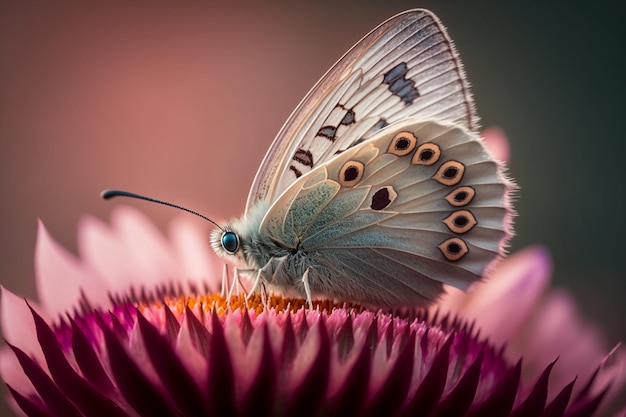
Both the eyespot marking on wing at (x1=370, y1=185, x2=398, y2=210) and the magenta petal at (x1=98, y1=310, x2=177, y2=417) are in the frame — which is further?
the eyespot marking on wing at (x1=370, y1=185, x2=398, y2=210)

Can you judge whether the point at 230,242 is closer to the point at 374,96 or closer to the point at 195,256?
the point at 374,96

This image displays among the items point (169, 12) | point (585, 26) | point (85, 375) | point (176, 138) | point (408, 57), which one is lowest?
point (85, 375)

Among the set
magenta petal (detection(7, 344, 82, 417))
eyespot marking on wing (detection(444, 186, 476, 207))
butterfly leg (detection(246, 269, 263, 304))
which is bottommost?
magenta petal (detection(7, 344, 82, 417))

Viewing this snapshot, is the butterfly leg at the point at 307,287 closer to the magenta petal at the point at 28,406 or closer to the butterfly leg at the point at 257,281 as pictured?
the butterfly leg at the point at 257,281

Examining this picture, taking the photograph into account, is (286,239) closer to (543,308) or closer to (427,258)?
(427,258)

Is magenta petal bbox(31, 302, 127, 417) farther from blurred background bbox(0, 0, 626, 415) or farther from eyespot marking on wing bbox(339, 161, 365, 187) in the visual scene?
blurred background bbox(0, 0, 626, 415)

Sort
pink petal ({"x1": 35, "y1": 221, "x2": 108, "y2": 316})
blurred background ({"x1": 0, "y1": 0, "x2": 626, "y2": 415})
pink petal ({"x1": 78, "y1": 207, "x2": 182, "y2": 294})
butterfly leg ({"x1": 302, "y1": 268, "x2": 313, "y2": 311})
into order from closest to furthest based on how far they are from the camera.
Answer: butterfly leg ({"x1": 302, "y1": 268, "x2": 313, "y2": 311}) < pink petal ({"x1": 35, "y1": 221, "x2": 108, "y2": 316}) < pink petal ({"x1": 78, "y1": 207, "x2": 182, "y2": 294}) < blurred background ({"x1": 0, "y1": 0, "x2": 626, "y2": 415})

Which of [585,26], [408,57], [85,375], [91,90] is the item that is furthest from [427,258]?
[91,90]

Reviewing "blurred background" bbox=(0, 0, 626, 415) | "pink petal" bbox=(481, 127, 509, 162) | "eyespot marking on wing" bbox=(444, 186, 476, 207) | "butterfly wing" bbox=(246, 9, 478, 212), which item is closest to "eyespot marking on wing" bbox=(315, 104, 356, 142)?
"butterfly wing" bbox=(246, 9, 478, 212)

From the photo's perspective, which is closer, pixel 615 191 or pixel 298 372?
pixel 298 372
